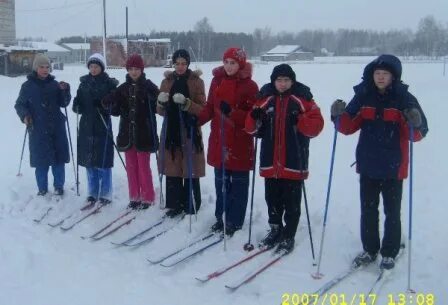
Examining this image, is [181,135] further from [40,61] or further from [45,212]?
[40,61]

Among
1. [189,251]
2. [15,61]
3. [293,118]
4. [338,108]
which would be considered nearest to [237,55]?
[293,118]

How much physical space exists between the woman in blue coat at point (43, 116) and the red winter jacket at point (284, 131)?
2.92 metres

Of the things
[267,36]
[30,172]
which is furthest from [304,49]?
[30,172]

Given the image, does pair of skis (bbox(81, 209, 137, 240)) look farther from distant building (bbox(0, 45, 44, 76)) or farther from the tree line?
the tree line

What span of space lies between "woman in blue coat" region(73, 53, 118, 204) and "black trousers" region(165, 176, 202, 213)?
37.4 inches

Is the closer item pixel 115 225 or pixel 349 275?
pixel 349 275

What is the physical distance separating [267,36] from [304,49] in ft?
164

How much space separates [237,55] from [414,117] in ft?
5.76

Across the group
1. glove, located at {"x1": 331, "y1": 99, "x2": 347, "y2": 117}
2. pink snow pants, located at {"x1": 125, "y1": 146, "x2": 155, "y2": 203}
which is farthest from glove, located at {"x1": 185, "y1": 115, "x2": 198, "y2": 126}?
glove, located at {"x1": 331, "y1": 99, "x2": 347, "y2": 117}

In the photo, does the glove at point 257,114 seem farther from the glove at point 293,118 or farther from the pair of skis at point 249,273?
the pair of skis at point 249,273

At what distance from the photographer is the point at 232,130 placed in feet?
16.2

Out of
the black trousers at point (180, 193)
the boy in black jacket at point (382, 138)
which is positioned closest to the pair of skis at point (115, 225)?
the black trousers at point (180, 193)

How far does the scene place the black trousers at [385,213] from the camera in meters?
4.24

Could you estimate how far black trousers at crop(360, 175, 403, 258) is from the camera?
424cm
